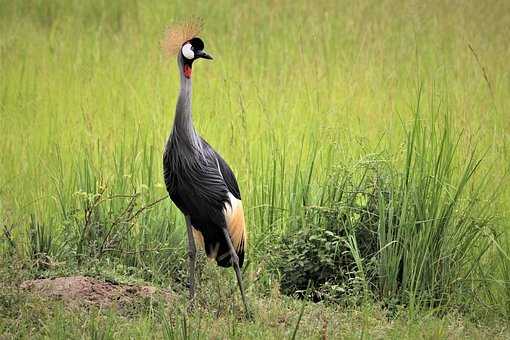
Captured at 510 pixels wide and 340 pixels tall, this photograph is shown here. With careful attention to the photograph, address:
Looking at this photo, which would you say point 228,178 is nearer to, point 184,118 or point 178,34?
point 184,118

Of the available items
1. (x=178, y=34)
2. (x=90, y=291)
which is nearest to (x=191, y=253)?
(x=90, y=291)

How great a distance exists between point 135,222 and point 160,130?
1478mm

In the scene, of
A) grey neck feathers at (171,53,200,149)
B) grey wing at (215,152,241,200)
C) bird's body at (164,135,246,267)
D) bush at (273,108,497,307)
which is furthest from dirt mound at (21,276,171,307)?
bush at (273,108,497,307)

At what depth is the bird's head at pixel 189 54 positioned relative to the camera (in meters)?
4.77

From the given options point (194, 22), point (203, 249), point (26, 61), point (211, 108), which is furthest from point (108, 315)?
point (26, 61)

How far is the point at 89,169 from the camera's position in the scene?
5.93m

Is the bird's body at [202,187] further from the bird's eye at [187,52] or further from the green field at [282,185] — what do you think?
the bird's eye at [187,52]

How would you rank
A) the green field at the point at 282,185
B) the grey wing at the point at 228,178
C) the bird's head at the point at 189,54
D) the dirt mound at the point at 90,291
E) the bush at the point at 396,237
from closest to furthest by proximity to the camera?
the dirt mound at the point at 90,291 → the green field at the point at 282,185 → the bird's head at the point at 189,54 → the grey wing at the point at 228,178 → the bush at the point at 396,237

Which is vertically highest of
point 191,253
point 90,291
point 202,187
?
point 202,187

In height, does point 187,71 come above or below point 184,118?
above

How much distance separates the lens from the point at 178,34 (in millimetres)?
4945

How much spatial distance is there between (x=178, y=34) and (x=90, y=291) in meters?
1.41

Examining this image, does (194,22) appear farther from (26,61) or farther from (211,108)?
(26,61)

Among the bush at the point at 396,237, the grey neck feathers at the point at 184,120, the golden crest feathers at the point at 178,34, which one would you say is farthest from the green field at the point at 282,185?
the golden crest feathers at the point at 178,34
